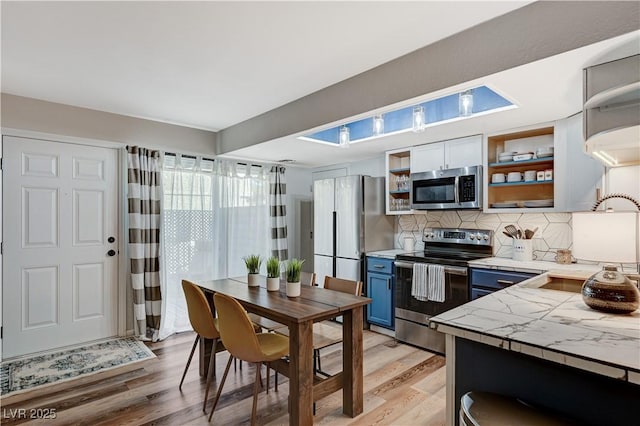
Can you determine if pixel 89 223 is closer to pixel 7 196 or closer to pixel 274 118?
pixel 7 196

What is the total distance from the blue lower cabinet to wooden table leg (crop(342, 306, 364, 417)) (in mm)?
1467

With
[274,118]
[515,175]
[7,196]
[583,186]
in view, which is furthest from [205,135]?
[583,186]

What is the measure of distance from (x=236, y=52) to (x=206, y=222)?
8.10 ft

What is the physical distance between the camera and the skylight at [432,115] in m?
2.74

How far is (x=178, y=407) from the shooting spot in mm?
2379

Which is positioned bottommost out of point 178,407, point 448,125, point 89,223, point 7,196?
point 178,407

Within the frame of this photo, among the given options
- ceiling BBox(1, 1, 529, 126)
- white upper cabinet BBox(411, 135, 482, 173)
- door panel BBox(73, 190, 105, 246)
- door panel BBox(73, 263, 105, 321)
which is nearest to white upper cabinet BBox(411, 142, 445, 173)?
white upper cabinet BBox(411, 135, 482, 173)

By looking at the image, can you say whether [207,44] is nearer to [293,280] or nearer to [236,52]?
[236,52]

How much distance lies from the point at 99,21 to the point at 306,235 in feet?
13.0

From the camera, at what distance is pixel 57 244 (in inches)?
132

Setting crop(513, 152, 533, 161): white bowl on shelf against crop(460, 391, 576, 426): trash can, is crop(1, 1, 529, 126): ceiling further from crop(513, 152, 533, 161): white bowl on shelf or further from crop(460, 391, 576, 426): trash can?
crop(460, 391, 576, 426): trash can

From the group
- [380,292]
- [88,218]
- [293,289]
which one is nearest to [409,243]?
[380,292]

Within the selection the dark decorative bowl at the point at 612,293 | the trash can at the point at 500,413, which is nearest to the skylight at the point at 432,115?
the dark decorative bowl at the point at 612,293

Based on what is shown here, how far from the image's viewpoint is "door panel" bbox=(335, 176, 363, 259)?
4074 millimetres
